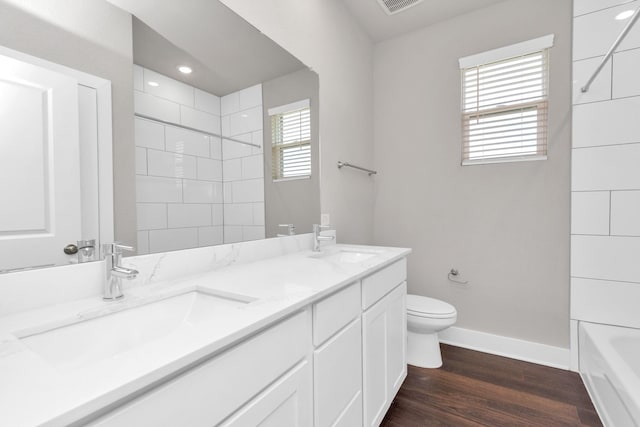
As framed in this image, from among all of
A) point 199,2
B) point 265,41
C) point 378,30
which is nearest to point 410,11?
point 378,30

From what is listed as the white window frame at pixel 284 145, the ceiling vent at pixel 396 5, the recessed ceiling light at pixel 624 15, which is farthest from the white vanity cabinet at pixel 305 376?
the recessed ceiling light at pixel 624 15

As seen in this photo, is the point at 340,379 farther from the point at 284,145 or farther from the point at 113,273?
the point at 284,145

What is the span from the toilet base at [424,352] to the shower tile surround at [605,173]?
898mm

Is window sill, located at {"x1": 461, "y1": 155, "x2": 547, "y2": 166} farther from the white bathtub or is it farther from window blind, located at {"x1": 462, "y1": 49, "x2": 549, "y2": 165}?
the white bathtub

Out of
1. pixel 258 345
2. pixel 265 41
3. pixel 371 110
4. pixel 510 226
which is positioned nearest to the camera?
pixel 258 345

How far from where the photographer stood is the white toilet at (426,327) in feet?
6.43

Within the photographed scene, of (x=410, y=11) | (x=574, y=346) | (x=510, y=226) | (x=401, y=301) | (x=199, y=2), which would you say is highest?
(x=410, y=11)

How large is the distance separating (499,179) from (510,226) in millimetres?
358

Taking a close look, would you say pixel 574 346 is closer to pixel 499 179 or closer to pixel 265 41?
pixel 499 179

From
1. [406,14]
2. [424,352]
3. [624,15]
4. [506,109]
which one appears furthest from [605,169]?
[406,14]

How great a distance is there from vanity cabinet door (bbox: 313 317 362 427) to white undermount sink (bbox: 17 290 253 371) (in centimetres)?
35

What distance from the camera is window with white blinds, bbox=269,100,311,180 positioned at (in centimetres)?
161

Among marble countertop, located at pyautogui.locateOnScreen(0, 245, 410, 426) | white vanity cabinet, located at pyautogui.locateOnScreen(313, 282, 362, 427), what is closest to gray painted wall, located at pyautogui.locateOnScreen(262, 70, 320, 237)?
marble countertop, located at pyautogui.locateOnScreen(0, 245, 410, 426)

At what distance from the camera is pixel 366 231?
265 centimetres
